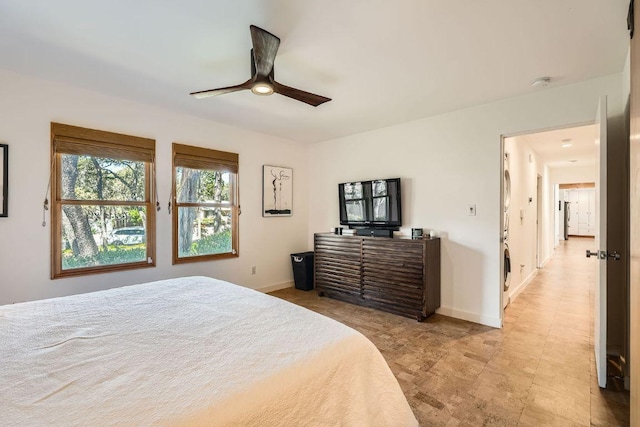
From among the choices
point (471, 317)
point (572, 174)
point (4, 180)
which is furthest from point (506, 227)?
point (572, 174)

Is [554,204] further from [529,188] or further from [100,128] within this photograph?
[100,128]

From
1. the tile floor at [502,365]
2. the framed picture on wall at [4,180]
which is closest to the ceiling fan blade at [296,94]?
the tile floor at [502,365]

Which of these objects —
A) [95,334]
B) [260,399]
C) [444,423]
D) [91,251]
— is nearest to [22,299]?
[91,251]

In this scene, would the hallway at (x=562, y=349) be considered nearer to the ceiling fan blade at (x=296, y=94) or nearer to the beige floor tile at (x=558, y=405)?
the beige floor tile at (x=558, y=405)

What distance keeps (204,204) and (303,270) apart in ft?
5.70

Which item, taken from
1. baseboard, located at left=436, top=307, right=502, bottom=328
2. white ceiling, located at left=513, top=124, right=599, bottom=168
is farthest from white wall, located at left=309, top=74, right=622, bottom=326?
white ceiling, located at left=513, top=124, right=599, bottom=168

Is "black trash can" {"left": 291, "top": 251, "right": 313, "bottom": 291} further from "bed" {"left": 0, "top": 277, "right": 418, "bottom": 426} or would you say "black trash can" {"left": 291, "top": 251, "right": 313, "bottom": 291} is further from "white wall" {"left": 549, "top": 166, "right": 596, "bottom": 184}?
"white wall" {"left": 549, "top": 166, "right": 596, "bottom": 184}

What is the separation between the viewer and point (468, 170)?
11.0ft

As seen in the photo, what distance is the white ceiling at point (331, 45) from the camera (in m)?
1.73

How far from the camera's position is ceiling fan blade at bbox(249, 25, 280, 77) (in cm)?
185

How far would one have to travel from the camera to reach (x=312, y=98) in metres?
2.35

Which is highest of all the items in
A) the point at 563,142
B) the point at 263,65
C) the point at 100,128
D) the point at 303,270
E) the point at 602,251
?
the point at 563,142

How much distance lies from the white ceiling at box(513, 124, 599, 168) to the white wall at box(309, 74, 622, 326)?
0.87 metres

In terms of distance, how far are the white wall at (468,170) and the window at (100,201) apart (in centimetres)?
291
